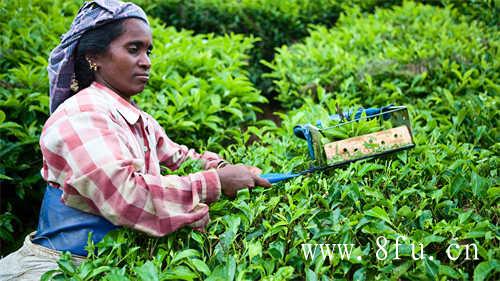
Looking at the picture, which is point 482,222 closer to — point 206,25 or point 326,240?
point 326,240

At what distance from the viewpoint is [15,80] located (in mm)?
3338

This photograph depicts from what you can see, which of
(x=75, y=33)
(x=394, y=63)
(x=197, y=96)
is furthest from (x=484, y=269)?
(x=394, y=63)

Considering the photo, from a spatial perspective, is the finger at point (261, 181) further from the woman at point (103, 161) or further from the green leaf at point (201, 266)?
the green leaf at point (201, 266)

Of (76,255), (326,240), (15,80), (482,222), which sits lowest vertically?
(76,255)

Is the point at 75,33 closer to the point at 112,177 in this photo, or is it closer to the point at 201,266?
the point at 112,177

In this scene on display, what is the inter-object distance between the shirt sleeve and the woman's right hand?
149mm

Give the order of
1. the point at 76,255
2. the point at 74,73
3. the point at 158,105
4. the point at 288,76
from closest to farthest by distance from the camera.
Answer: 1. the point at 76,255
2. the point at 74,73
3. the point at 158,105
4. the point at 288,76

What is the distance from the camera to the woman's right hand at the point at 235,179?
2.10m

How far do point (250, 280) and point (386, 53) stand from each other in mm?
3400

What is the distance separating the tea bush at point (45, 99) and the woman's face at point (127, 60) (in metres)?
0.92

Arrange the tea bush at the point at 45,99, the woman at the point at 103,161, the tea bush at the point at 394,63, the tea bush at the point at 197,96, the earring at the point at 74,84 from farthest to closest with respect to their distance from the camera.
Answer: the tea bush at the point at 394,63 → the tea bush at the point at 197,96 → the tea bush at the point at 45,99 → the earring at the point at 74,84 → the woman at the point at 103,161

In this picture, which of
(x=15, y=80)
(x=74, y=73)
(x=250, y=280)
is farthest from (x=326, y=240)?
(x=15, y=80)

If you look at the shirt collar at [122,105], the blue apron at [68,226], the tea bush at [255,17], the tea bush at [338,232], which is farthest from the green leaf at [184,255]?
the tea bush at [255,17]

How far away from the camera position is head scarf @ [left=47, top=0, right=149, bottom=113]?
6.85 ft
